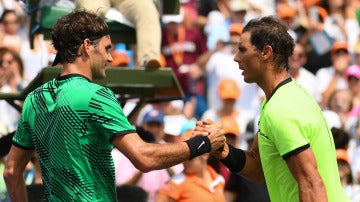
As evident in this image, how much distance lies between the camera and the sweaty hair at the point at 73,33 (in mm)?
5758

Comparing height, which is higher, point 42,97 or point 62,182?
point 42,97

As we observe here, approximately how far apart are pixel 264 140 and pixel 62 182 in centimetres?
113

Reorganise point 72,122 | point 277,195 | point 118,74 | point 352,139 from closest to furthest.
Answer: point 72,122 < point 277,195 < point 118,74 < point 352,139

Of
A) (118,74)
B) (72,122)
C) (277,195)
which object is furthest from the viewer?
(118,74)

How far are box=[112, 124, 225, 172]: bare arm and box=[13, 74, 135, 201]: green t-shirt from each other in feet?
0.17

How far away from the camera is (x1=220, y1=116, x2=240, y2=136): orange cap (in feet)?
31.2

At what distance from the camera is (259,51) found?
20.3 ft

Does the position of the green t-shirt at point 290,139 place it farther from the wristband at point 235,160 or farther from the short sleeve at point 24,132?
the short sleeve at point 24,132

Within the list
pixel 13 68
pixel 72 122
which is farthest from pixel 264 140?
pixel 13 68

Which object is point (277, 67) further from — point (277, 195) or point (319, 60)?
point (319, 60)

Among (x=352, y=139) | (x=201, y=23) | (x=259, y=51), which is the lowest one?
(x=352, y=139)

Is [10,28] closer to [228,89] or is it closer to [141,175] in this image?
[228,89]

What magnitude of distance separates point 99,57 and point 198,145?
0.70 meters

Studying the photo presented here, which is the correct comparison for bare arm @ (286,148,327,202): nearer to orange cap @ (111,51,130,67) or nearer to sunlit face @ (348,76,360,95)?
orange cap @ (111,51,130,67)
